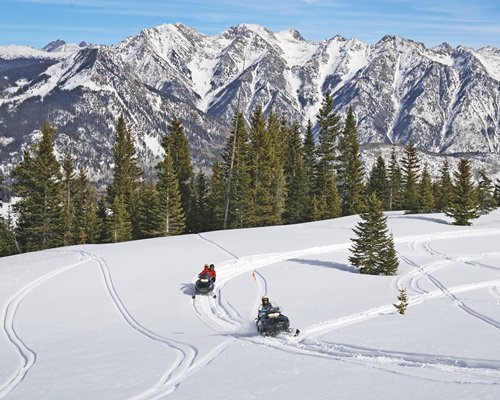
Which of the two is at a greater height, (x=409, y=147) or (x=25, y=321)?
(x=409, y=147)

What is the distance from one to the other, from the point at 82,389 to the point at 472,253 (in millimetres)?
29085

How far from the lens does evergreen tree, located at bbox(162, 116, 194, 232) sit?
6103cm

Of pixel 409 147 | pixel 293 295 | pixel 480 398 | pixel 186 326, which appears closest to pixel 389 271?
pixel 293 295

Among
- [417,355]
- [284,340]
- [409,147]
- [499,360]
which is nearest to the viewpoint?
[499,360]

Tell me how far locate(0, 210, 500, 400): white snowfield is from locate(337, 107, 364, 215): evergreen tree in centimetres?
2779

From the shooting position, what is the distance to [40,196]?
172 feet

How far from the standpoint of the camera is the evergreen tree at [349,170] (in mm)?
68562

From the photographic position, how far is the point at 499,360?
45.0 ft

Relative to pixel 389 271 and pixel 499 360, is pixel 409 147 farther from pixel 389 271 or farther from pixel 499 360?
pixel 499 360

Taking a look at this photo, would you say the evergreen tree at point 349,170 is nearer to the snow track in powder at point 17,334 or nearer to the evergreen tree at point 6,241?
the evergreen tree at point 6,241

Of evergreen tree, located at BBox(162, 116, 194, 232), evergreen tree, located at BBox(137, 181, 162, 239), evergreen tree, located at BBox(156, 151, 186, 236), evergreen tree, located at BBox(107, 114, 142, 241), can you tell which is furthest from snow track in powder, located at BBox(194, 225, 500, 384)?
evergreen tree, located at BBox(107, 114, 142, 241)

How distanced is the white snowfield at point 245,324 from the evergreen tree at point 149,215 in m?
12.0

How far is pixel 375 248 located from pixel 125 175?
39472 mm

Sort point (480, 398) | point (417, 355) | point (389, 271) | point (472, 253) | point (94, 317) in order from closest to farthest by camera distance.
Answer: point (480, 398) < point (417, 355) < point (94, 317) < point (389, 271) < point (472, 253)
